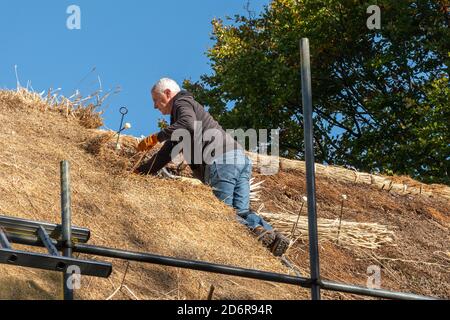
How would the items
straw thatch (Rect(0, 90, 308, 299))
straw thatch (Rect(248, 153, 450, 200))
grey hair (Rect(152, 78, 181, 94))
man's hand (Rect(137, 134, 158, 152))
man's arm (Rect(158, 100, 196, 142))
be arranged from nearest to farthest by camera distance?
straw thatch (Rect(0, 90, 308, 299)) < man's arm (Rect(158, 100, 196, 142)) < man's hand (Rect(137, 134, 158, 152)) < grey hair (Rect(152, 78, 181, 94)) < straw thatch (Rect(248, 153, 450, 200))

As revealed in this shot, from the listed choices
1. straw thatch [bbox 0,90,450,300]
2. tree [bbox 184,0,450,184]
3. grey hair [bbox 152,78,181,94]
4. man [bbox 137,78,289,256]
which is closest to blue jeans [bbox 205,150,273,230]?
man [bbox 137,78,289,256]

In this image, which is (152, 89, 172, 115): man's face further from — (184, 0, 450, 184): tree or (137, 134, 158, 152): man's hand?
(184, 0, 450, 184): tree

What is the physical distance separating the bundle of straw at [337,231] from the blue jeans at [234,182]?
533mm

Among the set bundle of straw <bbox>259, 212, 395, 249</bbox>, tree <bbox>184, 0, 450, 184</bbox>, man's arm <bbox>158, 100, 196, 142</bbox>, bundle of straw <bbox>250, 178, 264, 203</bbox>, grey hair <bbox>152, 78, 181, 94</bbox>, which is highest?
tree <bbox>184, 0, 450, 184</bbox>

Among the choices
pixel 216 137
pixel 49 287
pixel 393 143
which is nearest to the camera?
pixel 49 287

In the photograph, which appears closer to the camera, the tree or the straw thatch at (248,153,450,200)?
the straw thatch at (248,153,450,200)

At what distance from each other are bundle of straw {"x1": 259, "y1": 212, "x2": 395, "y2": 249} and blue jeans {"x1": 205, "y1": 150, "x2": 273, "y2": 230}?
0.53 m

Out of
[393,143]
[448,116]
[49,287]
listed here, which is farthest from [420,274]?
[393,143]

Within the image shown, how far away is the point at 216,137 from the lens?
26.0 ft

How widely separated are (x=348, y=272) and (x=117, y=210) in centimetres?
225

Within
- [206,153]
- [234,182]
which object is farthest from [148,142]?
[234,182]

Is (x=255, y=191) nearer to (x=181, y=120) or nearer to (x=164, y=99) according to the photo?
(x=164, y=99)

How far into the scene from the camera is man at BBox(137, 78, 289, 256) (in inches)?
305
